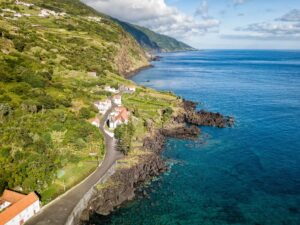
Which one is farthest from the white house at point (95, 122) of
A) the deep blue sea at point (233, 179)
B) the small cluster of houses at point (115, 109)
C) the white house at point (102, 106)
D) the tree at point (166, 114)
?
the tree at point (166, 114)

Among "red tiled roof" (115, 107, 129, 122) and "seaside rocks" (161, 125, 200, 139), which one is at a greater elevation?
"red tiled roof" (115, 107, 129, 122)

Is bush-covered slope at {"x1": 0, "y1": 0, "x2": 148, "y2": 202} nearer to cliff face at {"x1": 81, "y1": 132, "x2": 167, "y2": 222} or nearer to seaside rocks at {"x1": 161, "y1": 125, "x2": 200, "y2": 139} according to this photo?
cliff face at {"x1": 81, "y1": 132, "x2": 167, "y2": 222}

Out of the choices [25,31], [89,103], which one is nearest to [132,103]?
[89,103]

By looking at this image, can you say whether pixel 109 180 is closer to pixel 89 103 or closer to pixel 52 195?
pixel 52 195

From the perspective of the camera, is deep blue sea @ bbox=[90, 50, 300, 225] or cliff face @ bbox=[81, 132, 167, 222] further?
cliff face @ bbox=[81, 132, 167, 222]

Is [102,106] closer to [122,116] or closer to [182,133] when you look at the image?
[122,116]

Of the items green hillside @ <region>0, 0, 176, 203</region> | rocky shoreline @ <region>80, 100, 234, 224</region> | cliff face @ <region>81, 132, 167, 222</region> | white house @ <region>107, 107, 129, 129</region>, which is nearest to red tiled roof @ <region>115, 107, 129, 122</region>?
white house @ <region>107, 107, 129, 129</region>

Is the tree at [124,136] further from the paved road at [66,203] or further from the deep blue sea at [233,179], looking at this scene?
the deep blue sea at [233,179]
